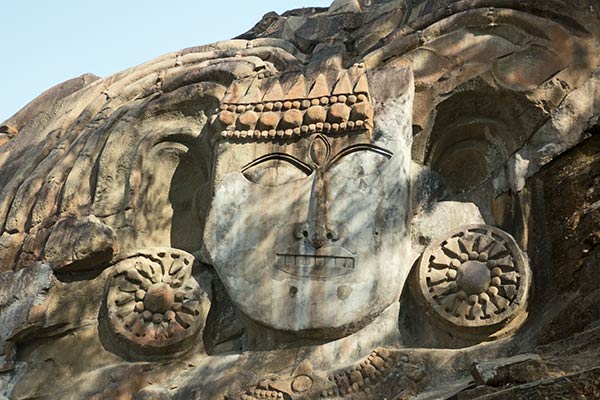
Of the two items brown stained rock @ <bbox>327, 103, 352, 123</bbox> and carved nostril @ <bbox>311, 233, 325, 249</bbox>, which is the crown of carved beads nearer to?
brown stained rock @ <bbox>327, 103, 352, 123</bbox>

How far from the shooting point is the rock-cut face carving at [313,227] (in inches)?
239

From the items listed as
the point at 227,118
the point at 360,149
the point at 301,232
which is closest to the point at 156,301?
the point at 301,232

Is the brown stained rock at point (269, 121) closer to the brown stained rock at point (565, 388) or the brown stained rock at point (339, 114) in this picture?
the brown stained rock at point (339, 114)

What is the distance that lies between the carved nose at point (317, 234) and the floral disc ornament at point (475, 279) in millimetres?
564

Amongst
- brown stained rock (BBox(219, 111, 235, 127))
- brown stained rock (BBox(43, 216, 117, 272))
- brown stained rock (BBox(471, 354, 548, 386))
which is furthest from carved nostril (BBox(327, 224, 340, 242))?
brown stained rock (BBox(471, 354, 548, 386))

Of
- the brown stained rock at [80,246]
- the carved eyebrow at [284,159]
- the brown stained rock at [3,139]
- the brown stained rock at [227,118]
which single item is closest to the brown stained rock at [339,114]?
the carved eyebrow at [284,159]

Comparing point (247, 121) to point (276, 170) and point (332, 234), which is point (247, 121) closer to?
point (276, 170)

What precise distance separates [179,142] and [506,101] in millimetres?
2230

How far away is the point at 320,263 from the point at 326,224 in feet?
0.82

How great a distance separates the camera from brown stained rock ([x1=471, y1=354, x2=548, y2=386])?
4543 millimetres

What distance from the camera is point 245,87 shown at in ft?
23.0

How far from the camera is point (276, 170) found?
6539mm

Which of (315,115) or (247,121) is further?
(247,121)

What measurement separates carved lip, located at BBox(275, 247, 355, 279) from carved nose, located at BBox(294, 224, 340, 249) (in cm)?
5
